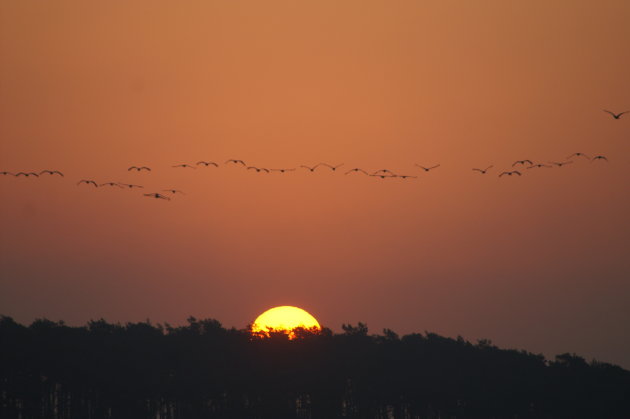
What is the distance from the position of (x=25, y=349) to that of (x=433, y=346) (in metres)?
44.6

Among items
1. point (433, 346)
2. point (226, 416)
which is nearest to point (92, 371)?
point (226, 416)

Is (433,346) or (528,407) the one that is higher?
(433,346)

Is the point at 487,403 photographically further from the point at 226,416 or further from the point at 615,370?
Answer: the point at 226,416

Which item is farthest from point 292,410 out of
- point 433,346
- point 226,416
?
point 433,346

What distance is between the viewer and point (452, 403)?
114250mm

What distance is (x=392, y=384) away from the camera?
11569cm

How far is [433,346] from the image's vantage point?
117812mm

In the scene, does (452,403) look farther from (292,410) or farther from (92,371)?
(92,371)

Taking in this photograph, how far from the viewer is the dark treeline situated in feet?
372

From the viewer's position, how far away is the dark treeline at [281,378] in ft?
372

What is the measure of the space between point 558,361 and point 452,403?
14.4 metres

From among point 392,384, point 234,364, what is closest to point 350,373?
point 392,384

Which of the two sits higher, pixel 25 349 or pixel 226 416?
pixel 25 349

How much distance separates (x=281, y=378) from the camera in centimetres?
11569
